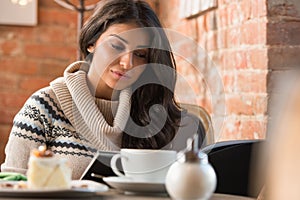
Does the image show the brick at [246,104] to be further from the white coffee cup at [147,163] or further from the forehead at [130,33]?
the white coffee cup at [147,163]

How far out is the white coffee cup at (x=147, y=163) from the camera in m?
1.33

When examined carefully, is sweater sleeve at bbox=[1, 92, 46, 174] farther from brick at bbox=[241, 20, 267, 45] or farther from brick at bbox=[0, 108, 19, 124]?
brick at bbox=[0, 108, 19, 124]

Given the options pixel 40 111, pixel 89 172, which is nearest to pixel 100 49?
pixel 40 111

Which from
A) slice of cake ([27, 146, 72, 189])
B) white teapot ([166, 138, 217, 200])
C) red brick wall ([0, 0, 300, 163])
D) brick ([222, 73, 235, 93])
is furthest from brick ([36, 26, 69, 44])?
white teapot ([166, 138, 217, 200])

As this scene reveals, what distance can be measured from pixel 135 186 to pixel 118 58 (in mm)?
801

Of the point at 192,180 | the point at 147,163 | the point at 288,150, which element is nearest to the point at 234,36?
the point at 147,163

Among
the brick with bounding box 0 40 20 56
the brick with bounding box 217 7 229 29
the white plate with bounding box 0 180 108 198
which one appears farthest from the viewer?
the brick with bounding box 0 40 20 56

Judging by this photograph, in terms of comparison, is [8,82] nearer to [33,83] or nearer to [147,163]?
[33,83]

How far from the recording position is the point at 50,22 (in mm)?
3797

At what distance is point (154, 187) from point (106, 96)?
33.5 inches

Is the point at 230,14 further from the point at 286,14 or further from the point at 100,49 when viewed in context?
the point at 100,49

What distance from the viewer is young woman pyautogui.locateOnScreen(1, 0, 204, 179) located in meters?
1.96

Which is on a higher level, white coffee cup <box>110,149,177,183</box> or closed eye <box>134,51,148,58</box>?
closed eye <box>134,51,148,58</box>

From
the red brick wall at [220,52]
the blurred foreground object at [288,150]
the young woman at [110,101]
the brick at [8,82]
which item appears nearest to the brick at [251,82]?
the red brick wall at [220,52]
